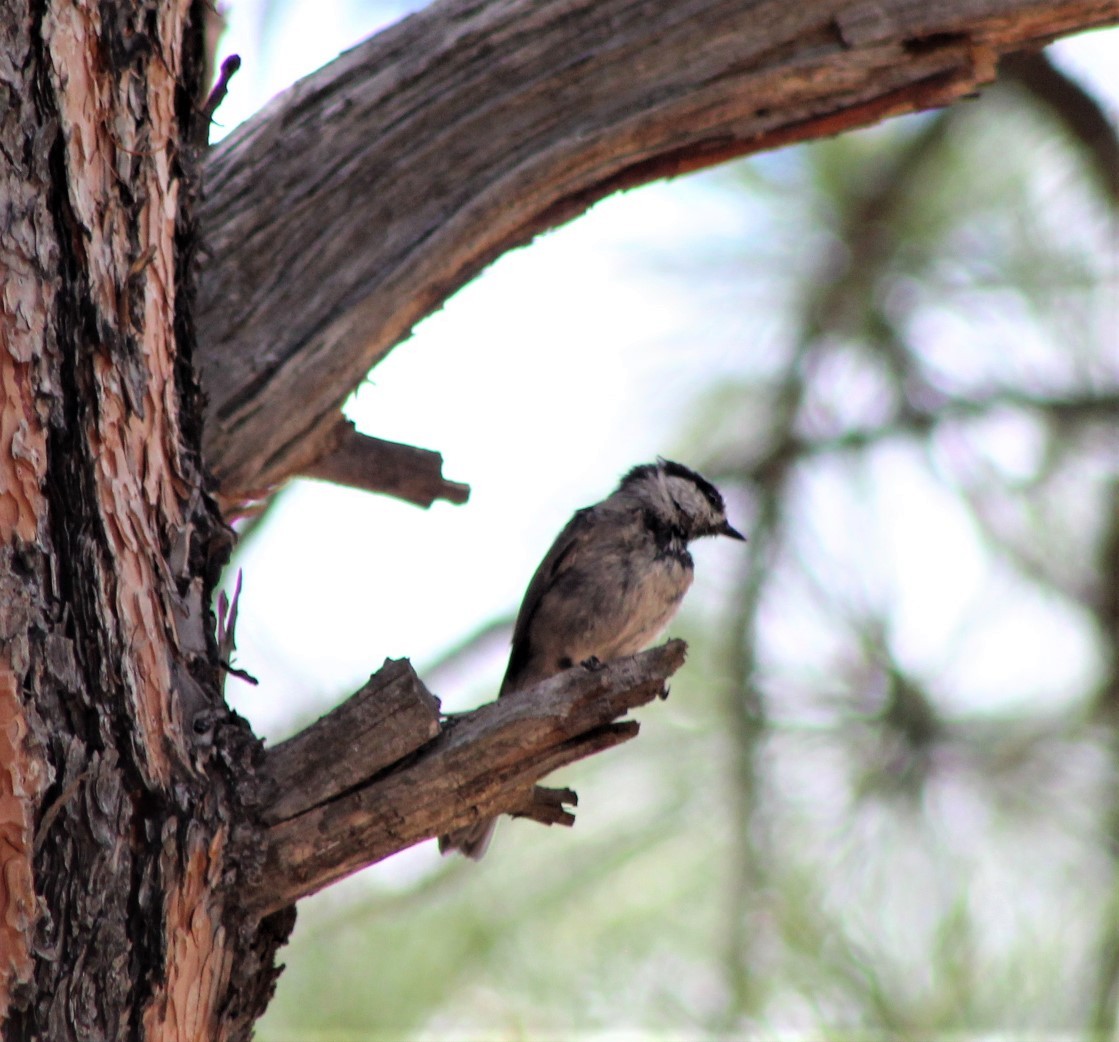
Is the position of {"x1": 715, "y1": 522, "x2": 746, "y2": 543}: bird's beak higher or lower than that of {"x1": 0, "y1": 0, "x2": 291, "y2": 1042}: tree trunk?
higher

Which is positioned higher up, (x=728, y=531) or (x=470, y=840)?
(x=728, y=531)

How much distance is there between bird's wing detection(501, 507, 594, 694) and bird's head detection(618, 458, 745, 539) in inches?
8.3

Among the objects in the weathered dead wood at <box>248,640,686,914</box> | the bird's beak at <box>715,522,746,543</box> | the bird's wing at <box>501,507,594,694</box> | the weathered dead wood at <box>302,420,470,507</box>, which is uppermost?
the bird's beak at <box>715,522,746,543</box>

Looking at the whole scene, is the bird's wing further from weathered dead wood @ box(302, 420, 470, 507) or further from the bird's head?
weathered dead wood @ box(302, 420, 470, 507)

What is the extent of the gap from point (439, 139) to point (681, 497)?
1.64 meters

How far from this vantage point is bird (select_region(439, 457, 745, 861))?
3.79 metres

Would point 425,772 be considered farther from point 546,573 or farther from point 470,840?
point 546,573

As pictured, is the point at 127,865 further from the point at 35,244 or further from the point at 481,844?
the point at 481,844

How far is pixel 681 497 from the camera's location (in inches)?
165

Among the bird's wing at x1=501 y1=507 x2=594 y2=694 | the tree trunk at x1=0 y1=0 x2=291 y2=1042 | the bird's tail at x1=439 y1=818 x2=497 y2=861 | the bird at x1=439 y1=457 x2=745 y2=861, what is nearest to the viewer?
the tree trunk at x1=0 y1=0 x2=291 y2=1042

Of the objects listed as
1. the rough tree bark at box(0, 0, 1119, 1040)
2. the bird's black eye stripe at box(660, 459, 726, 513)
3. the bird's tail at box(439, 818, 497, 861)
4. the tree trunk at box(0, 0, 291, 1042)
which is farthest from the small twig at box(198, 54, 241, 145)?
the bird's black eye stripe at box(660, 459, 726, 513)

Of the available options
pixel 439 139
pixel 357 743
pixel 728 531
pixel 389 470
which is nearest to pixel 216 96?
pixel 439 139

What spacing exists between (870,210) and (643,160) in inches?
74.3

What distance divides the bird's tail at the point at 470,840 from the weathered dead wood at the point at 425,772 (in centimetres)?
136
